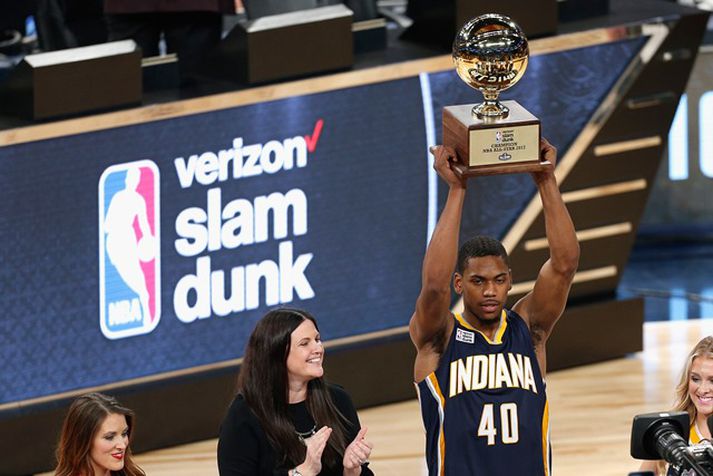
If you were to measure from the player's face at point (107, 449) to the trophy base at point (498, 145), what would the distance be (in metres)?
1.15

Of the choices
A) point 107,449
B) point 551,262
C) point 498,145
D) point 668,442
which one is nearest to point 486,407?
point 551,262

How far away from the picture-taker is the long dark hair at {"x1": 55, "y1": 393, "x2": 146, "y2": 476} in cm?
396

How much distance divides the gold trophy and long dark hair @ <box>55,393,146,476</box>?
115 cm

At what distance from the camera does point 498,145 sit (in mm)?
3729

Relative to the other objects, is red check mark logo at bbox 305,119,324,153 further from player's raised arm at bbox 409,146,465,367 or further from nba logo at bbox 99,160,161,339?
player's raised arm at bbox 409,146,465,367

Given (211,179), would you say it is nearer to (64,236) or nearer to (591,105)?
(64,236)

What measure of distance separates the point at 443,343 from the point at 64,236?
2207mm

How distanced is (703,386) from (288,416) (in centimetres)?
113

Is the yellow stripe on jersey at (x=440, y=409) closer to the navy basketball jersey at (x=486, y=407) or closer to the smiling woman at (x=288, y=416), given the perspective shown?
the navy basketball jersey at (x=486, y=407)

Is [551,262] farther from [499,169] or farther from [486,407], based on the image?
[486,407]

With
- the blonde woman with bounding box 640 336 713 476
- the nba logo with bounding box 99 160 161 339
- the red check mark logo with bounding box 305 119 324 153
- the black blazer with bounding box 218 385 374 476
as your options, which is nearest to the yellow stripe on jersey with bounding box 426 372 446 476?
the black blazer with bounding box 218 385 374 476

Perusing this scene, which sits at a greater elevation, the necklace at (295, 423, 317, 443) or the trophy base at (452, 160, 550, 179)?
the trophy base at (452, 160, 550, 179)

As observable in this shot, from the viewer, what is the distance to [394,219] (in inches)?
247

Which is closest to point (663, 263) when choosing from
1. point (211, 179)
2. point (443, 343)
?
point (211, 179)
